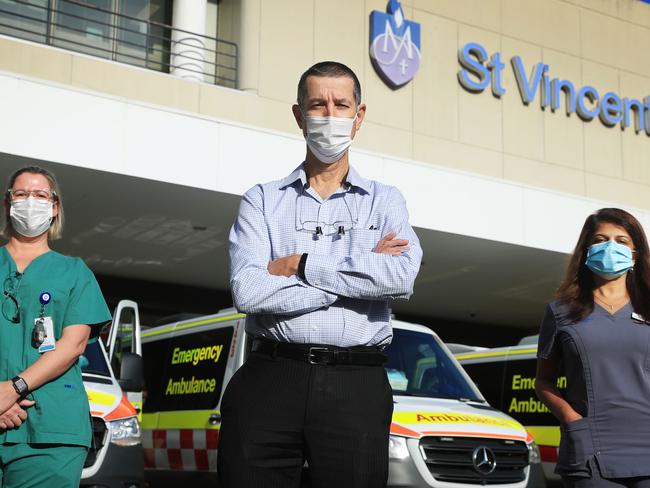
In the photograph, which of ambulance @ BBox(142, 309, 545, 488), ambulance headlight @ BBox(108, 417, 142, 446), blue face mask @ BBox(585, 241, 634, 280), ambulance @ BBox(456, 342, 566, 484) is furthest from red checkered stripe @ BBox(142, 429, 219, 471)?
blue face mask @ BBox(585, 241, 634, 280)

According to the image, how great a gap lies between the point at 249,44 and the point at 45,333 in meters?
12.8

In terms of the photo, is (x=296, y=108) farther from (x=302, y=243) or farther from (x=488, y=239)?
(x=488, y=239)

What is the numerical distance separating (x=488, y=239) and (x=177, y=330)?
8.60 metres

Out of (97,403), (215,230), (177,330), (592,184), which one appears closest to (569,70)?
(592,184)

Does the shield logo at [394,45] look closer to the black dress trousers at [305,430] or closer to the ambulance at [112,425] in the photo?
the ambulance at [112,425]

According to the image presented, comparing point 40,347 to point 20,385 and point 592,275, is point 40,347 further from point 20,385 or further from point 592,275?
point 592,275

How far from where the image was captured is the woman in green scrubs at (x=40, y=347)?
309cm

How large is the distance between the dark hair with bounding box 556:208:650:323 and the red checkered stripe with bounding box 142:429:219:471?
4.36 m

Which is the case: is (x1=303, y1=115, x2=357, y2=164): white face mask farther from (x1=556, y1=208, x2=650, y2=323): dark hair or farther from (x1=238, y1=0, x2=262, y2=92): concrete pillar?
(x1=238, y1=0, x2=262, y2=92): concrete pillar

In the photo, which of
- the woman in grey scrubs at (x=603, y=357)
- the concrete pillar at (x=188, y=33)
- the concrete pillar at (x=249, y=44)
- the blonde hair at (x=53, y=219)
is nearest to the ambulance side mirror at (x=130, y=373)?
the blonde hair at (x=53, y=219)

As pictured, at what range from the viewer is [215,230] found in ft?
51.7

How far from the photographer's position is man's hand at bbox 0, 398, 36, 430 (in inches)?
121

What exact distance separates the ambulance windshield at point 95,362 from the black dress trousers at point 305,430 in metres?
4.06

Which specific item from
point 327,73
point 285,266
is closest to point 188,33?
point 327,73
